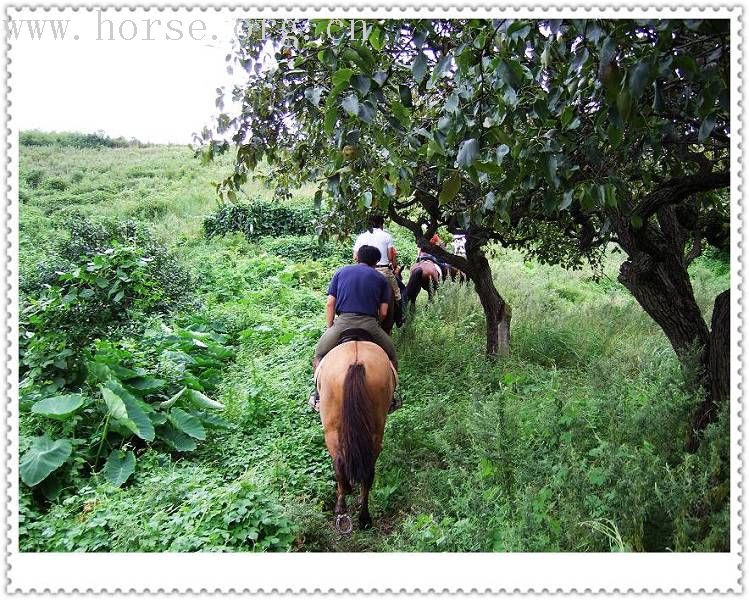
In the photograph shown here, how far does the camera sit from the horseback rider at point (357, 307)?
4887mm

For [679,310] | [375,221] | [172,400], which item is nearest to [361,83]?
[679,310]

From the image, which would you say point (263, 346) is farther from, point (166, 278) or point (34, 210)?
point (34, 210)

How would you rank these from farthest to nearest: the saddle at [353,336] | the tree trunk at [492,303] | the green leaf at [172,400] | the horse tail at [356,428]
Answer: the tree trunk at [492,303] → the green leaf at [172,400] → the saddle at [353,336] → the horse tail at [356,428]

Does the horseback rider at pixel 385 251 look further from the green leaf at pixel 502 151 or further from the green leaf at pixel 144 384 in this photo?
the green leaf at pixel 502 151

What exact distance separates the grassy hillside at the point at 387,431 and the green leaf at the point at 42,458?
0.08m

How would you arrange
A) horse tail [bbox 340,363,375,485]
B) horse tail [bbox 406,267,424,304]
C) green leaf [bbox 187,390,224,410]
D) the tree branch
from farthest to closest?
1. horse tail [bbox 406,267,424,304]
2. green leaf [bbox 187,390,224,410]
3. horse tail [bbox 340,363,375,485]
4. the tree branch

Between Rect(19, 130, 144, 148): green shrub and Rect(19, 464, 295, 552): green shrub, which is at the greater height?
Rect(19, 464, 295, 552): green shrub

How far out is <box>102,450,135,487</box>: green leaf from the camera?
4289 mm

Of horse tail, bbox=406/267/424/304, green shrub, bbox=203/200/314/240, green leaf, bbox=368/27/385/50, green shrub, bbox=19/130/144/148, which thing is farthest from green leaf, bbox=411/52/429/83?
green shrub, bbox=19/130/144/148

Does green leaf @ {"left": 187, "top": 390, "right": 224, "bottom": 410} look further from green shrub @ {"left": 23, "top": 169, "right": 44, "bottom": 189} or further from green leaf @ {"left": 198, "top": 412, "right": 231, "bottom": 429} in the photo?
green shrub @ {"left": 23, "top": 169, "right": 44, "bottom": 189}

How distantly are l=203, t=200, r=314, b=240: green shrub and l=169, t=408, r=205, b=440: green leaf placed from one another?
11129 millimetres

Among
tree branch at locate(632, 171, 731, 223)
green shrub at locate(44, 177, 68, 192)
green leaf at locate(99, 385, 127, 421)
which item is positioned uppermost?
tree branch at locate(632, 171, 731, 223)

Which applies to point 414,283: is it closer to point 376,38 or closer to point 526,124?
point 526,124

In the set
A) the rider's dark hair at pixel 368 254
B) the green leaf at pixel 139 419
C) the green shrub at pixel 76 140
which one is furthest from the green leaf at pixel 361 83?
the green shrub at pixel 76 140
